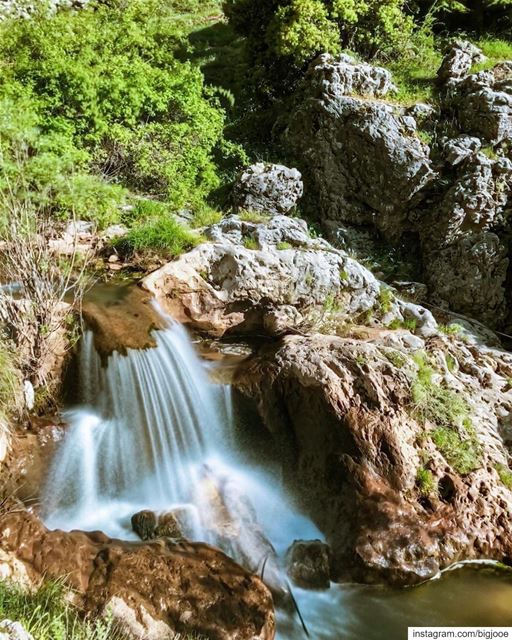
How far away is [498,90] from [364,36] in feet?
12.1

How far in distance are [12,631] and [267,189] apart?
29.3ft

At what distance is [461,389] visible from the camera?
6.97 metres

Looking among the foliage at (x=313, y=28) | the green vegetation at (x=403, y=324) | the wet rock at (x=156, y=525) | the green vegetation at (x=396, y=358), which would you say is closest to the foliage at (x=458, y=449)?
the green vegetation at (x=396, y=358)

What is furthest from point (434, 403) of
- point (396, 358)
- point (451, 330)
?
point (451, 330)

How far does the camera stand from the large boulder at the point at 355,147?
1079cm

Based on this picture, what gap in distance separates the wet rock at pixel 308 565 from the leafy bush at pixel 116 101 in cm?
583

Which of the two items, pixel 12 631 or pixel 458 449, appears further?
pixel 458 449

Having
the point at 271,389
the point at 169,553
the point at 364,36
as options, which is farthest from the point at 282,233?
the point at 364,36

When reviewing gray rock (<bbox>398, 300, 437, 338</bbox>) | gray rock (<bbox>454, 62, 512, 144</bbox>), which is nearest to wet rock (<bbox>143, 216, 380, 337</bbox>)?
gray rock (<bbox>398, 300, 437, 338</bbox>)

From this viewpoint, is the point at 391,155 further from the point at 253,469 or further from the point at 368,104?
the point at 253,469

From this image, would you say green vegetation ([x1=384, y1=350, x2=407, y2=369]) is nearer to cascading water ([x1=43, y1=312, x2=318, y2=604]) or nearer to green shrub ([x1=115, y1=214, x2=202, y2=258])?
cascading water ([x1=43, y1=312, x2=318, y2=604])

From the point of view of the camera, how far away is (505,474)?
6301 mm

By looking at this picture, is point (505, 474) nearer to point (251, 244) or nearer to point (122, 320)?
point (251, 244)

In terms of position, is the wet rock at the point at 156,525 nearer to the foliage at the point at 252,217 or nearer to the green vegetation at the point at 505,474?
the green vegetation at the point at 505,474
